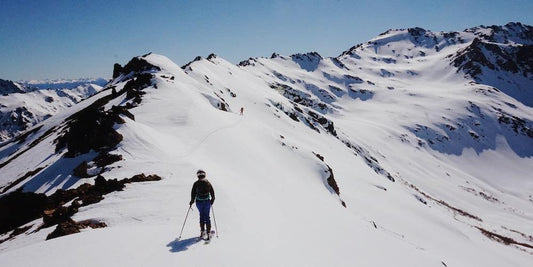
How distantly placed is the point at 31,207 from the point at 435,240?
3835 cm

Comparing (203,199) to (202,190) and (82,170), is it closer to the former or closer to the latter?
(202,190)

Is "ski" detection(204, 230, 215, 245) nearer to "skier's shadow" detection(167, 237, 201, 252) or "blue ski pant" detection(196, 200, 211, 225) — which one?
"skier's shadow" detection(167, 237, 201, 252)

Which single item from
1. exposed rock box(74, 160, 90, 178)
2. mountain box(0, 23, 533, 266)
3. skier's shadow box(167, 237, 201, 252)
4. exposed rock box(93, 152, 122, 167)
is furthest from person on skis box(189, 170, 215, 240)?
exposed rock box(74, 160, 90, 178)

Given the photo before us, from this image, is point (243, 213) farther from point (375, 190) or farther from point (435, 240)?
point (375, 190)

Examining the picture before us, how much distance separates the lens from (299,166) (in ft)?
109

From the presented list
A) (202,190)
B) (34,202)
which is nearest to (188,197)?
(202,190)

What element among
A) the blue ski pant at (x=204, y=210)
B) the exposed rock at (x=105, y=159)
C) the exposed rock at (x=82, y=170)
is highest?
the exposed rock at (x=105, y=159)

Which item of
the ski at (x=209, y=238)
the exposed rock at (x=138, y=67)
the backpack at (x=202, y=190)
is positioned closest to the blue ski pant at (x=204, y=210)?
the backpack at (x=202, y=190)

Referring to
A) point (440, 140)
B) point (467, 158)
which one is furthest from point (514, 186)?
point (440, 140)

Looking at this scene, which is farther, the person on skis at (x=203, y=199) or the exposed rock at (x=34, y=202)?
the exposed rock at (x=34, y=202)

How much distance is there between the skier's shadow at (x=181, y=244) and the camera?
31.5 ft

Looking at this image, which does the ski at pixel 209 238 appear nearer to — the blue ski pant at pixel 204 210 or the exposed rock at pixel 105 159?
the blue ski pant at pixel 204 210

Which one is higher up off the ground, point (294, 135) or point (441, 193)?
point (294, 135)

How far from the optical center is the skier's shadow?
31.5 ft
